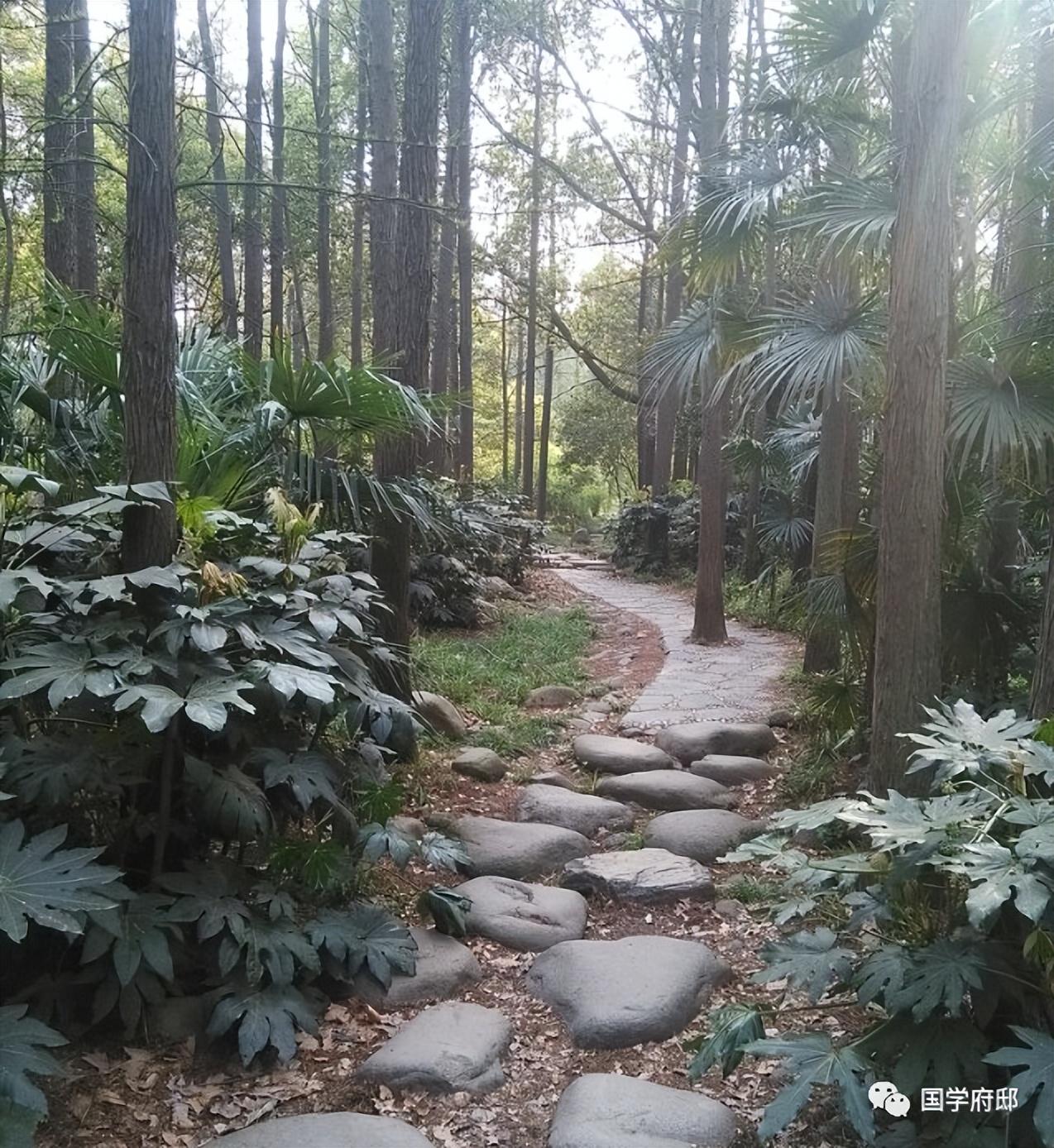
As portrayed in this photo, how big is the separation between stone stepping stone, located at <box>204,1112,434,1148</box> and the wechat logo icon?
110cm

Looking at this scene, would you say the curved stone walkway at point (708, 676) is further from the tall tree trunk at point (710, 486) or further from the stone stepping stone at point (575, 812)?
the stone stepping stone at point (575, 812)

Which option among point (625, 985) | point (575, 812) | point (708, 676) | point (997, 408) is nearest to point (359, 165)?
point (708, 676)

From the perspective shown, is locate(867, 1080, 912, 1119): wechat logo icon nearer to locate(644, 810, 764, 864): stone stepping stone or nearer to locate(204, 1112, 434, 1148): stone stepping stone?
locate(204, 1112, 434, 1148): stone stepping stone

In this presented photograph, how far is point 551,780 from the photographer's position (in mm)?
5395

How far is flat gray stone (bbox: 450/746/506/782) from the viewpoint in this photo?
5.38 m

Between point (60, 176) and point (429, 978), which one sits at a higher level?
point (60, 176)

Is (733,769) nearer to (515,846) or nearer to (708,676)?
(515,846)

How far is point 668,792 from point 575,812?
579mm

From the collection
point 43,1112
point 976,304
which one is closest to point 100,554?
point 43,1112

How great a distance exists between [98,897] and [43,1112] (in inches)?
17.4

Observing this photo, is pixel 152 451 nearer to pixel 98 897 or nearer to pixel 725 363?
pixel 98 897

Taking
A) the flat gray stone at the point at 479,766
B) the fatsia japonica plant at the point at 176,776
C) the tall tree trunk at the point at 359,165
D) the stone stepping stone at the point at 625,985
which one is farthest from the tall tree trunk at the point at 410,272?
the tall tree trunk at the point at 359,165

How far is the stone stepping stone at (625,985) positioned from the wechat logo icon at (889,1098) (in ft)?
3.00

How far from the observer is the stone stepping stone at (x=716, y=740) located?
5910 millimetres
